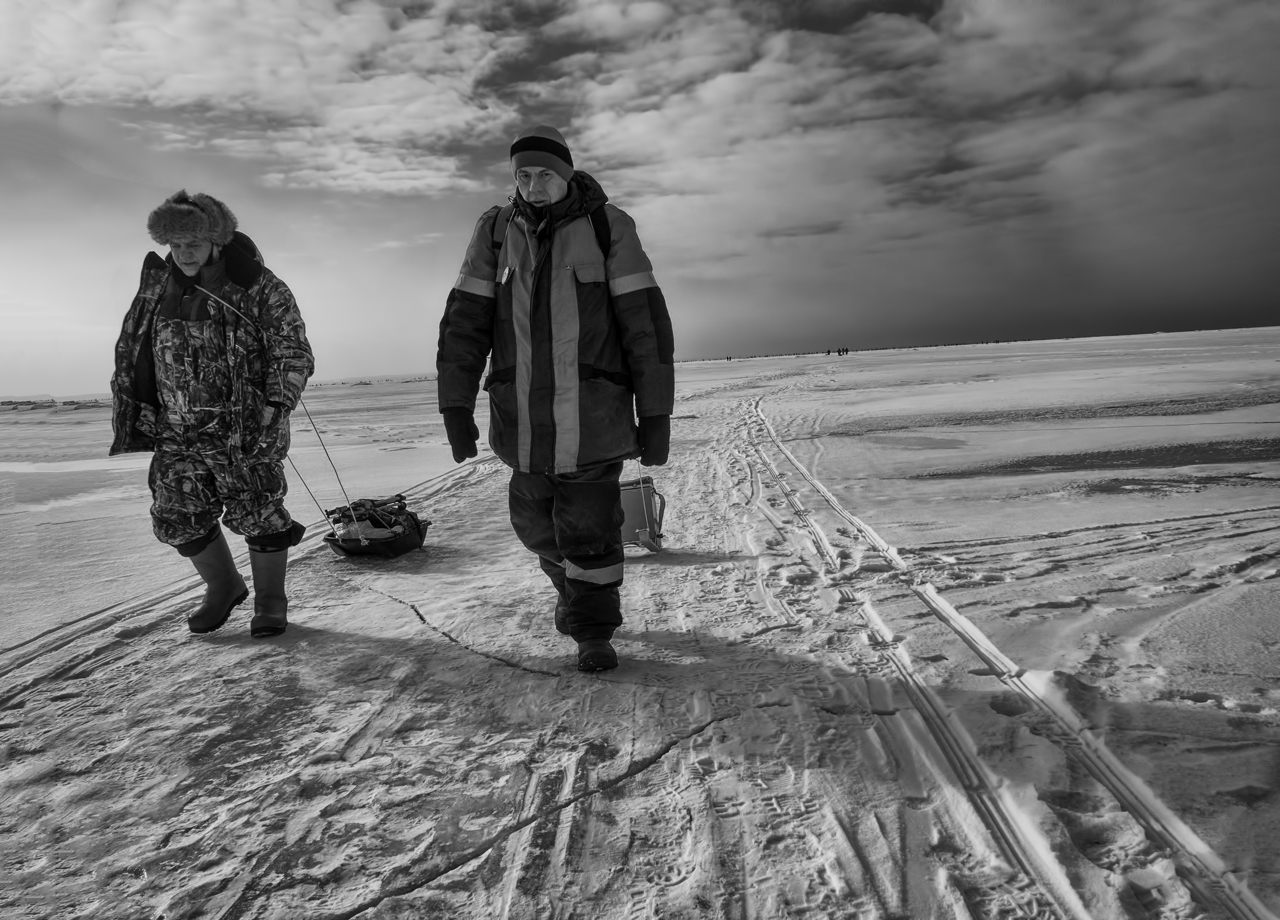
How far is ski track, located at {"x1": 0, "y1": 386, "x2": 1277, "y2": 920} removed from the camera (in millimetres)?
1490

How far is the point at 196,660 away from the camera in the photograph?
280cm

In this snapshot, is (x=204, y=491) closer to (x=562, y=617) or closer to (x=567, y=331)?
(x=562, y=617)

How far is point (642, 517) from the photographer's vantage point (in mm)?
4215

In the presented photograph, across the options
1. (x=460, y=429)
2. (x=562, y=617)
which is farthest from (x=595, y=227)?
(x=562, y=617)

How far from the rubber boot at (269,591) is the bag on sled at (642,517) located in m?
1.80

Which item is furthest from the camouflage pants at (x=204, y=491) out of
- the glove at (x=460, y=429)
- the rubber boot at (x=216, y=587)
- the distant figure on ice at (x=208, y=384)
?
the glove at (x=460, y=429)

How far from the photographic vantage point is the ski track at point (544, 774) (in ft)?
4.89

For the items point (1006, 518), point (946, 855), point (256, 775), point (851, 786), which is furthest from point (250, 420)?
point (1006, 518)

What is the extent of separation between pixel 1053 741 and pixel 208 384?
3275 millimetres

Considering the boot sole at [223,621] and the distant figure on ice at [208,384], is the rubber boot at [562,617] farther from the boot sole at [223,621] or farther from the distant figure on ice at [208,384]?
the boot sole at [223,621]

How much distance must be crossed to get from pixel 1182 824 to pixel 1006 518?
10.4 feet

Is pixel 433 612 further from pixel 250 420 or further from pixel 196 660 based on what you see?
pixel 250 420

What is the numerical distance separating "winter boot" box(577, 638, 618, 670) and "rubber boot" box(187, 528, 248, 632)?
5.53 ft

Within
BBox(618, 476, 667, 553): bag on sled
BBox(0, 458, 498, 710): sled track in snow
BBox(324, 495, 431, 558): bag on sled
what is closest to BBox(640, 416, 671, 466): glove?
BBox(618, 476, 667, 553): bag on sled
